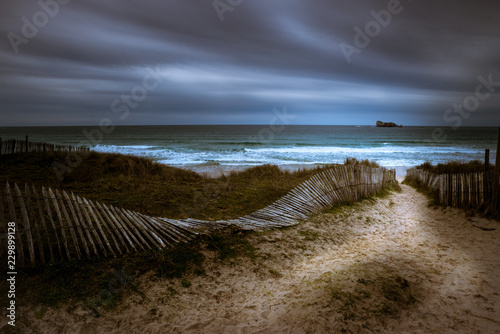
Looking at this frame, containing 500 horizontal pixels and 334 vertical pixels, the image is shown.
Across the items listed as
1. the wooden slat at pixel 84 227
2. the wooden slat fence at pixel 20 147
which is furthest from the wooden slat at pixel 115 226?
the wooden slat fence at pixel 20 147

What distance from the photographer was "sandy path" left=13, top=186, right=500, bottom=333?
9.07 feet

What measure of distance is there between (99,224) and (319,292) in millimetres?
3033

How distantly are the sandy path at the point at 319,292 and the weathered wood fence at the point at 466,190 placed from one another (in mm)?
1144

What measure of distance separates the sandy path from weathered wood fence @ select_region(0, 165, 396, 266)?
65 cm

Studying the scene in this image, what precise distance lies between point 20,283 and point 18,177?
19.4 feet

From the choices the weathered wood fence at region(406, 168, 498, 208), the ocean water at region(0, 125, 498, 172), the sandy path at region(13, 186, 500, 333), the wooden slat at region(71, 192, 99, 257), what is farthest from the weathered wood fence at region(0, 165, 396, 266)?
the ocean water at region(0, 125, 498, 172)

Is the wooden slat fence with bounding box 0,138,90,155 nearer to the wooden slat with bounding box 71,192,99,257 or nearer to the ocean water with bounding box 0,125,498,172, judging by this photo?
the ocean water with bounding box 0,125,498,172

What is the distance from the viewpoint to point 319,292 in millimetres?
3287

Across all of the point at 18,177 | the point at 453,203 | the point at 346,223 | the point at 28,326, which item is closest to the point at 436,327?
the point at 346,223

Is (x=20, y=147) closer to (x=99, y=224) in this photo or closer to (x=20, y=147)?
(x=20, y=147)

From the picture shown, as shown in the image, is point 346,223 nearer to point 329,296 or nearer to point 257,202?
point 257,202

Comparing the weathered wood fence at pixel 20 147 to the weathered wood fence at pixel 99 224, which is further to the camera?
the weathered wood fence at pixel 20 147

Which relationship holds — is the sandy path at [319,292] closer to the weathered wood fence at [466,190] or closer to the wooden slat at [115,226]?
the wooden slat at [115,226]

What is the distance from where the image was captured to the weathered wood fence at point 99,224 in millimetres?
3311
